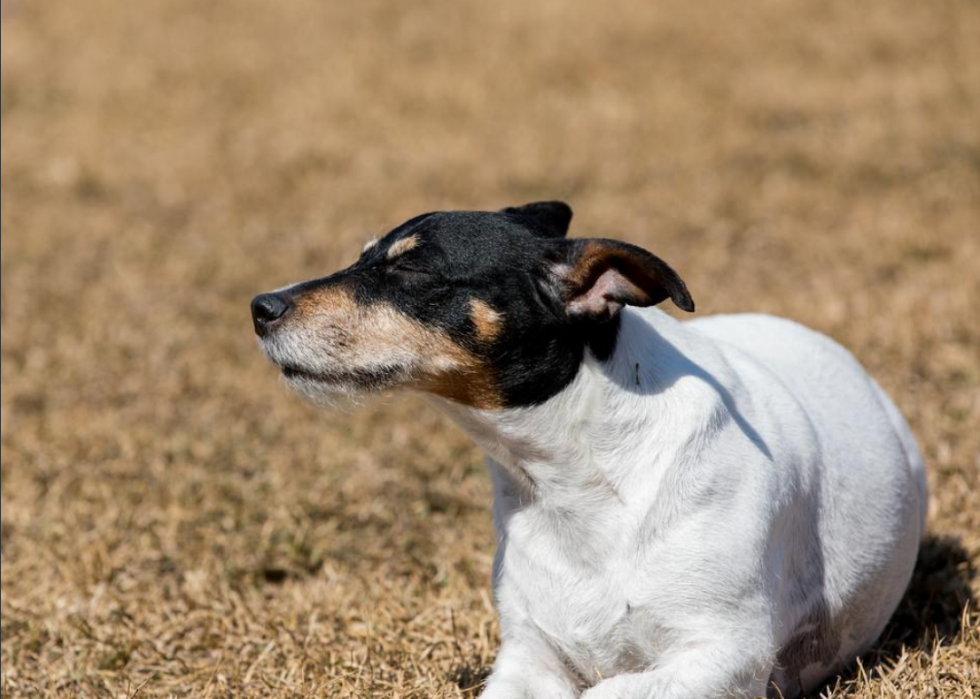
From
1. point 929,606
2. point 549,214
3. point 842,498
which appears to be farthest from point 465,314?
point 929,606

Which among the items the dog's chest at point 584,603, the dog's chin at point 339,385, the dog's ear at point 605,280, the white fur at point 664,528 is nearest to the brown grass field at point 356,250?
the dog's chin at point 339,385

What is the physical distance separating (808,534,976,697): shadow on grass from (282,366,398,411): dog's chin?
62.8 inches

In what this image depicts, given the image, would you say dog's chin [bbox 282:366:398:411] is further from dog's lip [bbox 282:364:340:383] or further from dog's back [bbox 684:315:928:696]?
dog's back [bbox 684:315:928:696]

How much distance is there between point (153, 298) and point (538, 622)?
5.82 metres

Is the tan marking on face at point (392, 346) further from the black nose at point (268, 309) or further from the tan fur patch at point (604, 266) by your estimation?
the tan fur patch at point (604, 266)

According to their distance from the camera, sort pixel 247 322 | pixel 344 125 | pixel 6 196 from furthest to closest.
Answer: pixel 344 125 < pixel 6 196 < pixel 247 322

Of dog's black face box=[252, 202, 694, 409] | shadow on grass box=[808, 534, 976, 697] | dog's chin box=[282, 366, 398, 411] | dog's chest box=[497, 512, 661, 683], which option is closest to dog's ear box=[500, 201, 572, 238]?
dog's black face box=[252, 202, 694, 409]

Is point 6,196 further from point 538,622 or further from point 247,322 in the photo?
point 538,622

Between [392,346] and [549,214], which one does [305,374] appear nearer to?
[392,346]

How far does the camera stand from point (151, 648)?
475cm

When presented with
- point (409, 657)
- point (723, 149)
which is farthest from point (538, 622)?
point (723, 149)

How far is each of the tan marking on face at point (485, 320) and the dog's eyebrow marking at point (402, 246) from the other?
267mm

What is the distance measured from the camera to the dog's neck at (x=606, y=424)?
3.62 m

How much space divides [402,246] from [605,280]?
1.94 ft
